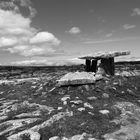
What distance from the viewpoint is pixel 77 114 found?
10.4 metres

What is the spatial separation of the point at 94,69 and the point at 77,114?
1311 centimetres

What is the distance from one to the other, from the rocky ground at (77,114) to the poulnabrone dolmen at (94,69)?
18.7 inches

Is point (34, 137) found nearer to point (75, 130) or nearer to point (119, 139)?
point (75, 130)

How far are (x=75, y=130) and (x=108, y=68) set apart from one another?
13.2 m

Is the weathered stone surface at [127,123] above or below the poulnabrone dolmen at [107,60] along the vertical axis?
below

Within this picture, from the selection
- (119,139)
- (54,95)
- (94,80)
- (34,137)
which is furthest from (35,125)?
(94,80)

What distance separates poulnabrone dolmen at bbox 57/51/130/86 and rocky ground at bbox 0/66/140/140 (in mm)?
475

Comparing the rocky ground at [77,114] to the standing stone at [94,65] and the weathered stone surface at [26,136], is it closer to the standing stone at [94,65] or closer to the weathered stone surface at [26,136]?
the weathered stone surface at [26,136]

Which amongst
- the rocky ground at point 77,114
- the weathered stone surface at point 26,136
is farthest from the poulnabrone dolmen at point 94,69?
the weathered stone surface at point 26,136

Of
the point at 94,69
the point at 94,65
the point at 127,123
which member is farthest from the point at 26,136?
the point at 94,69

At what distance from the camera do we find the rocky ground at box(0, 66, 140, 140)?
8531 millimetres

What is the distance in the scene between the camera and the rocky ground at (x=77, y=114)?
8.53 meters

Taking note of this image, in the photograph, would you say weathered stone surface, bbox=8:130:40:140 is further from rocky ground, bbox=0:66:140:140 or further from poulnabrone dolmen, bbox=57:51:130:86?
poulnabrone dolmen, bbox=57:51:130:86

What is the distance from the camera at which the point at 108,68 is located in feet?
68.9
